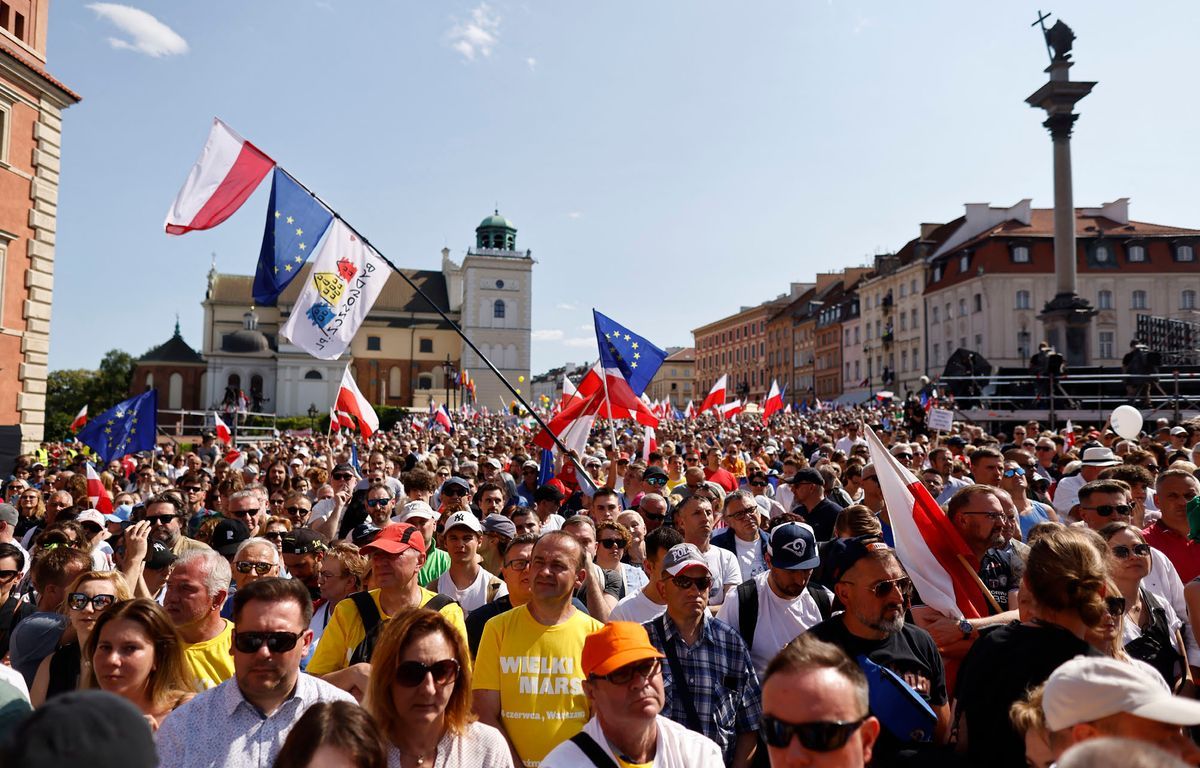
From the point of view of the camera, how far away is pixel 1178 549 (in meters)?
5.56

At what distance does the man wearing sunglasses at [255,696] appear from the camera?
2.90 metres

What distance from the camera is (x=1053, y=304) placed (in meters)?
26.6

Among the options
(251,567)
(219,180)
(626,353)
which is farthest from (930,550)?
(219,180)

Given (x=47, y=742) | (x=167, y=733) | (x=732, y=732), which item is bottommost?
(x=732, y=732)

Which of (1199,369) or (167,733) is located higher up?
(1199,369)

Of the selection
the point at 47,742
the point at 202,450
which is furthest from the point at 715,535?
the point at 202,450

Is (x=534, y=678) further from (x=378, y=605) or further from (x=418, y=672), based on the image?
(x=378, y=605)

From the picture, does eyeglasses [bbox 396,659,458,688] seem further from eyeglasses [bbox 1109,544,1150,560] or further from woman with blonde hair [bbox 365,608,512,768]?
eyeglasses [bbox 1109,544,1150,560]

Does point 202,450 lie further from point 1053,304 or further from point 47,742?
point 1053,304

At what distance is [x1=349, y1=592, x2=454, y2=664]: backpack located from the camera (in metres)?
4.10

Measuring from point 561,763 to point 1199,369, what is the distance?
31.0 m

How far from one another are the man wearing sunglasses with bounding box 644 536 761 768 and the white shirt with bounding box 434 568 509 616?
1.61 m

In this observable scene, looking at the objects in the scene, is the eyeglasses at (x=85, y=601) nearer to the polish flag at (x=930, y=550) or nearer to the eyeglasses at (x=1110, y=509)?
the polish flag at (x=930, y=550)

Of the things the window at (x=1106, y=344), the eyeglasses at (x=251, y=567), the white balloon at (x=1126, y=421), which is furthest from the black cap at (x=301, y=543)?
the window at (x=1106, y=344)
